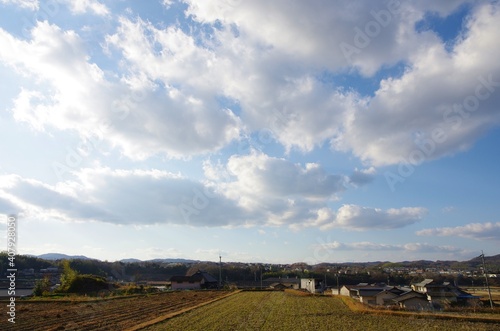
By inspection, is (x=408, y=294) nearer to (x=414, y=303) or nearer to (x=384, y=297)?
(x=414, y=303)

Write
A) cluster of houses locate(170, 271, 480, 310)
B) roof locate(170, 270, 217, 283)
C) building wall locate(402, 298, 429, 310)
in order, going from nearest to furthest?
building wall locate(402, 298, 429, 310) < cluster of houses locate(170, 271, 480, 310) < roof locate(170, 270, 217, 283)

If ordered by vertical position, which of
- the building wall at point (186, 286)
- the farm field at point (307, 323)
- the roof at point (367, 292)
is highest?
the farm field at point (307, 323)

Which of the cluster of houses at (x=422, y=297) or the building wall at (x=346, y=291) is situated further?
the building wall at (x=346, y=291)

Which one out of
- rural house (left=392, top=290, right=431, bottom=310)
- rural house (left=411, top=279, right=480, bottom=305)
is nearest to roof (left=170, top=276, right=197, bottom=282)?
rural house (left=392, top=290, right=431, bottom=310)

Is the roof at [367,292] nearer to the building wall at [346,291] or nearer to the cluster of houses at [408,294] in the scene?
the cluster of houses at [408,294]

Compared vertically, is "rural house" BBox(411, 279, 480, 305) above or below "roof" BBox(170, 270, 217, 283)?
below

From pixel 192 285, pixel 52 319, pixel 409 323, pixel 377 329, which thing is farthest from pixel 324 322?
pixel 192 285

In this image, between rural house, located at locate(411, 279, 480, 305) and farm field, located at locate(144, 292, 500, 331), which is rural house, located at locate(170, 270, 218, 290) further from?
farm field, located at locate(144, 292, 500, 331)

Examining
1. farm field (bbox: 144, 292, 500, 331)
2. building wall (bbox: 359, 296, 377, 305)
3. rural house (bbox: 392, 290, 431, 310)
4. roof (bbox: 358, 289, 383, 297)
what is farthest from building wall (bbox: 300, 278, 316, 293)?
farm field (bbox: 144, 292, 500, 331)

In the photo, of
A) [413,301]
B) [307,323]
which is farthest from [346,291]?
[307,323]

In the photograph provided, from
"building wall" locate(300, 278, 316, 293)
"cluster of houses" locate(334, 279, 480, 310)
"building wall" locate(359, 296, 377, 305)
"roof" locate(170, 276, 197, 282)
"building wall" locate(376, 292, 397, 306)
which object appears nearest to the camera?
"cluster of houses" locate(334, 279, 480, 310)

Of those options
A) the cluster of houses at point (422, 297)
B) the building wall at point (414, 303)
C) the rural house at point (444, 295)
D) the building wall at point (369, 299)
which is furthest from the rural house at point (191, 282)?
the building wall at point (414, 303)

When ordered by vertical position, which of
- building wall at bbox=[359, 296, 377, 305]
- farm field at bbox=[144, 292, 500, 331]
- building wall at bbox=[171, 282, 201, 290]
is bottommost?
building wall at bbox=[359, 296, 377, 305]

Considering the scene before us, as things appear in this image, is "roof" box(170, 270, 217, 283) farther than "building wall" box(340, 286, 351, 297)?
Yes
